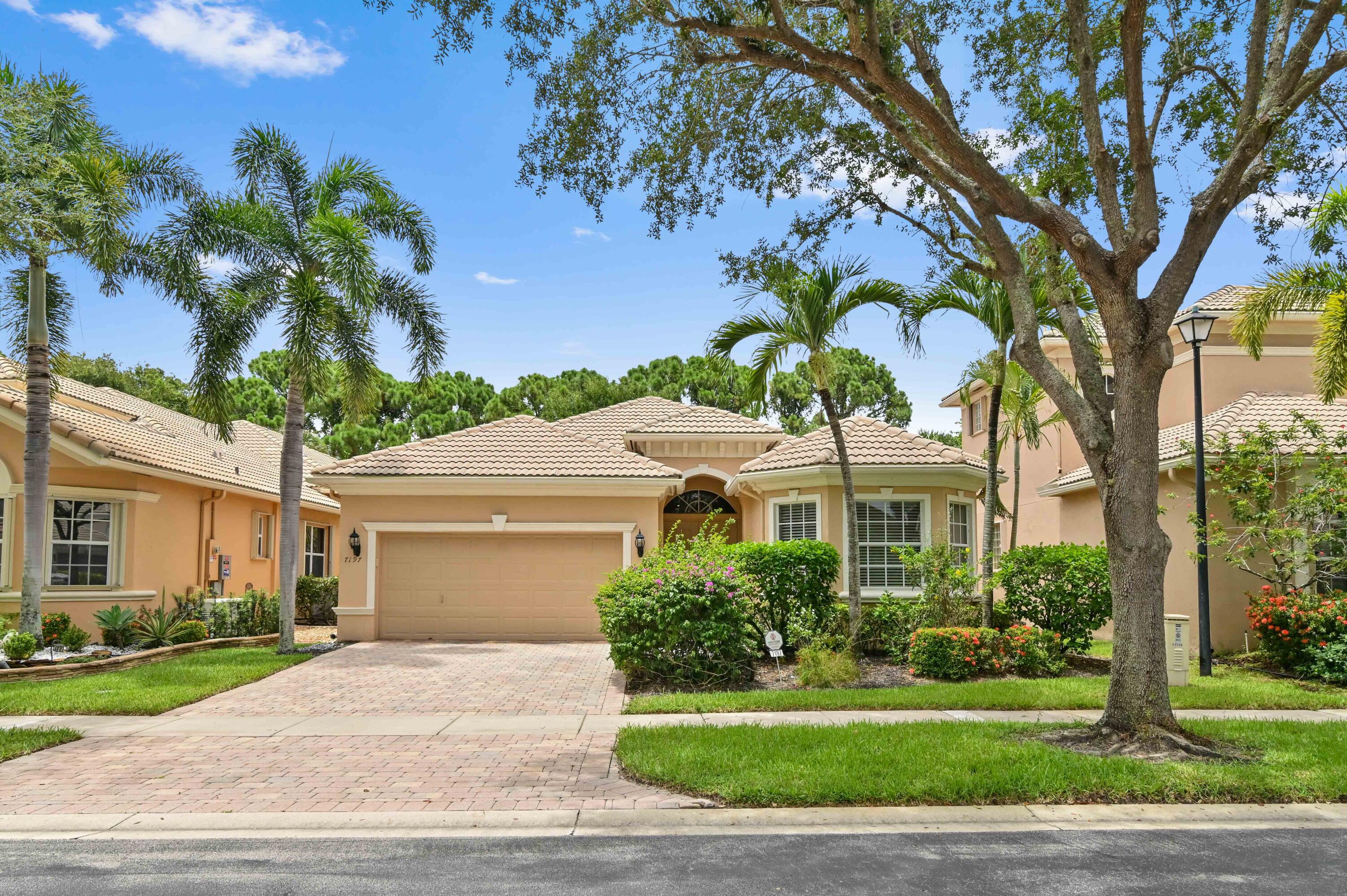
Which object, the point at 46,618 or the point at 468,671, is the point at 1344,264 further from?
the point at 46,618

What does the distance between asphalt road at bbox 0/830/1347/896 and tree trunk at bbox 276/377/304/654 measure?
10111 millimetres

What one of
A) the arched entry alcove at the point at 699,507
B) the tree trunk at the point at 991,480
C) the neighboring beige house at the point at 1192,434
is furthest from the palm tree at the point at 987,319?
the arched entry alcove at the point at 699,507

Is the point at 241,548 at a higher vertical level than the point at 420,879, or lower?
higher

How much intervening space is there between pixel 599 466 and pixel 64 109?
10872 millimetres

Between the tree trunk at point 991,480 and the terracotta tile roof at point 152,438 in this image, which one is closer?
the tree trunk at point 991,480

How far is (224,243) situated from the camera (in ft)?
52.3

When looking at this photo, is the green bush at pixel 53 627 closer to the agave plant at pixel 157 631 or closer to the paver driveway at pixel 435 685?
the agave plant at pixel 157 631

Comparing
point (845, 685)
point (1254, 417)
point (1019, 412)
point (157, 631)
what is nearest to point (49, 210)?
point (157, 631)

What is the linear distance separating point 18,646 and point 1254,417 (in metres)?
20.5

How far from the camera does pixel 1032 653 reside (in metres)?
13.2

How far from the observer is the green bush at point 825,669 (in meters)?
12.2

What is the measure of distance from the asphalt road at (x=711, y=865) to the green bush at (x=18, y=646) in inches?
348

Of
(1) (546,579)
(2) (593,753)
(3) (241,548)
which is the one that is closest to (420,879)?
(2) (593,753)

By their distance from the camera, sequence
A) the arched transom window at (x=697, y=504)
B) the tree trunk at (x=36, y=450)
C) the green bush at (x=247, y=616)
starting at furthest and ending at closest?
the arched transom window at (x=697, y=504), the green bush at (x=247, y=616), the tree trunk at (x=36, y=450)
